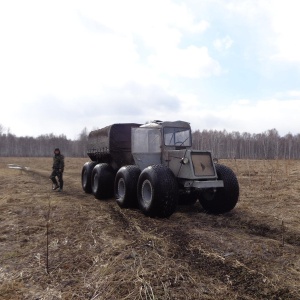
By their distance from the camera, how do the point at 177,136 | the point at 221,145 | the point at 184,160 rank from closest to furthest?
the point at 184,160 < the point at 177,136 < the point at 221,145

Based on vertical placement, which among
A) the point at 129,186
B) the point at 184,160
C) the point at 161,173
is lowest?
the point at 129,186

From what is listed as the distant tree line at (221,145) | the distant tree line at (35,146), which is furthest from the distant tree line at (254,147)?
the distant tree line at (35,146)

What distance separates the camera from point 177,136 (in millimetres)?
9031

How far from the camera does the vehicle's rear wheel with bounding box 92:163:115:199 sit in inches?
412

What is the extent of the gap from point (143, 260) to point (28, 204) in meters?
5.69

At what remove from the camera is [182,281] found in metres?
3.98

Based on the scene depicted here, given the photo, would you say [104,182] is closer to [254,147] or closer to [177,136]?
[177,136]

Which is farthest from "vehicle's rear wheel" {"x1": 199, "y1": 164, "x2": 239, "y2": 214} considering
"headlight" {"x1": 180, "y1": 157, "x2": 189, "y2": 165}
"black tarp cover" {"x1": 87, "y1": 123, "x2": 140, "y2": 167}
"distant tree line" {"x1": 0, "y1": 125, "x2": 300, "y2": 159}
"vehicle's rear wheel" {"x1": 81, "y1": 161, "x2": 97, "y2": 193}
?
"distant tree line" {"x1": 0, "y1": 125, "x2": 300, "y2": 159}

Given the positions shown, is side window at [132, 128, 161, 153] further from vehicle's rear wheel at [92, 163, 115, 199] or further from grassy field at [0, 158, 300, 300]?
grassy field at [0, 158, 300, 300]

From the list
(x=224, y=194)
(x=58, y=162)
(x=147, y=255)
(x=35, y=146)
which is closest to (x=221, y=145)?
(x=35, y=146)

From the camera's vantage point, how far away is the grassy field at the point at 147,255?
12.5ft

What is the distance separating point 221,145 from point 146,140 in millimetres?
79517

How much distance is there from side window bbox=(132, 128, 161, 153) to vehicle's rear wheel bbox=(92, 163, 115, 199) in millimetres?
1725

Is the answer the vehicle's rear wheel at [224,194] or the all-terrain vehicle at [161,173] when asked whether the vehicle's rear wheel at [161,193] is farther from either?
the vehicle's rear wheel at [224,194]
